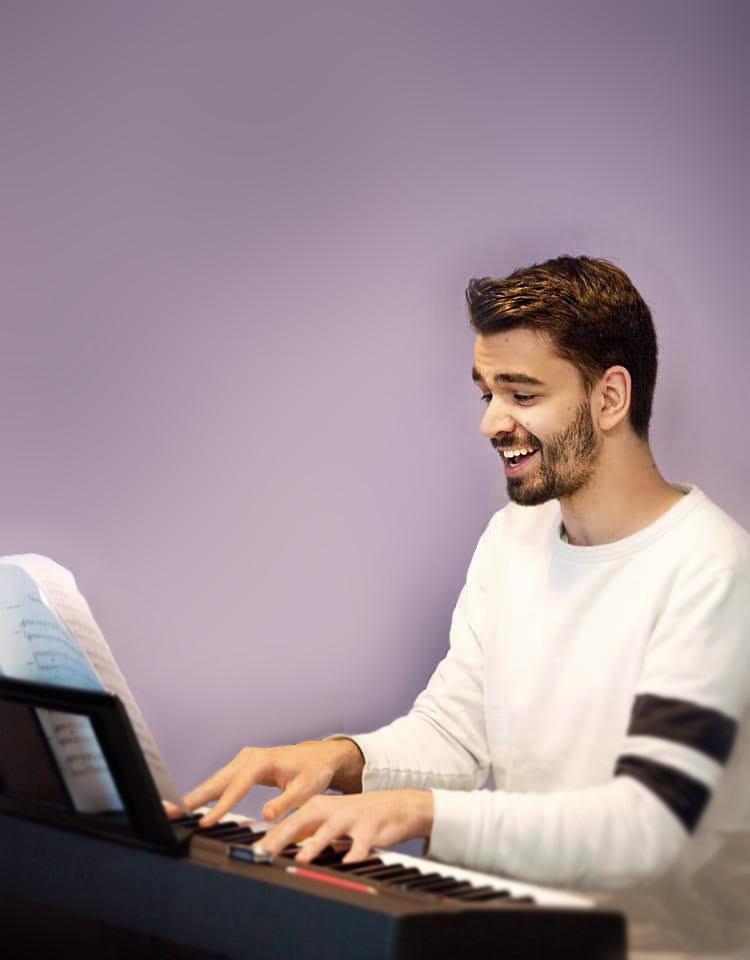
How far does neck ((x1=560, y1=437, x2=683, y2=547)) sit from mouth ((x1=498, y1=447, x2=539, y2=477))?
0.08 m

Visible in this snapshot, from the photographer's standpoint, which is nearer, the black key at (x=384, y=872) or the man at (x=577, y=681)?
the black key at (x=384, y=872)

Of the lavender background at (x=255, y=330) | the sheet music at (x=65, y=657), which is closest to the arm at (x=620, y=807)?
the sheet music at (x=65, y=657)

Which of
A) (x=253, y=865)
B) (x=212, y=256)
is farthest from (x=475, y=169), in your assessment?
(x=253, y=865)

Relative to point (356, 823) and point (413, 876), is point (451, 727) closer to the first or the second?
point (356, 823)

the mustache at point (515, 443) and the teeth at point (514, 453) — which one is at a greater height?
the mustache at point (515, 443)

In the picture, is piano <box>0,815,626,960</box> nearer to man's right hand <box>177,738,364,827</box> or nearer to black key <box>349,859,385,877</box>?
black key <box>349,859,385,877</box>

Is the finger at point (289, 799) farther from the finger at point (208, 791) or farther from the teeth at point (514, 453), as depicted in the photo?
the teeth at point (514, 453)

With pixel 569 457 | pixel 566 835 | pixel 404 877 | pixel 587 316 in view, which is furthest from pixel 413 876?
pixel 587 316

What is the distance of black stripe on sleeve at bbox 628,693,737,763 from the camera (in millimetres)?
1790

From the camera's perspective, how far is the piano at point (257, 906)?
1499 mm

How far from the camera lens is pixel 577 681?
6.57 feet

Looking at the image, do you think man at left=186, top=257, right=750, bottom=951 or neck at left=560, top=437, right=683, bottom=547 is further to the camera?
neck at left=560, top=437, right=683, bottom=547

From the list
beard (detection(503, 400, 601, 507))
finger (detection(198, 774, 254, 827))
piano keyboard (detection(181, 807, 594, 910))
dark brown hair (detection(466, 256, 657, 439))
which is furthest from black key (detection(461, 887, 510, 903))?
dark brown hair (detection(466, 256, 657, 439))

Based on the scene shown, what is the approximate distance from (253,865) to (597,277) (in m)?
0.99
